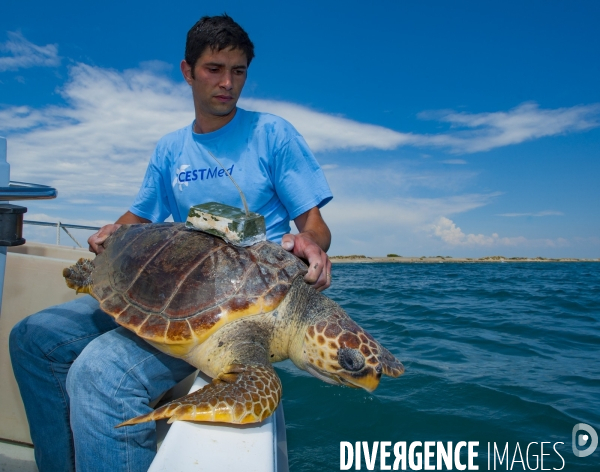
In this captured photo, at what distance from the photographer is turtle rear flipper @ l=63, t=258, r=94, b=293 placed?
2.27 meters

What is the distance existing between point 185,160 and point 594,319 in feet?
31.5

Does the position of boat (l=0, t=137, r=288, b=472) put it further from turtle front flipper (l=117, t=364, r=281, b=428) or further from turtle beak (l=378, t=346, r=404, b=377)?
turtle beak (l=378, t=346, r=404, b=377)

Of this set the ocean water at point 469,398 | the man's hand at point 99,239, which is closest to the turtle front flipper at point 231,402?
the man's hand at point 99,239

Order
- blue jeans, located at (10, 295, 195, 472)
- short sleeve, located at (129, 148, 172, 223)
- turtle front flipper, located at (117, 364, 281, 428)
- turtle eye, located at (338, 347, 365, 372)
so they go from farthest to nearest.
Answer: short sleeve, located at (129, 148, 172, 223), turtle eye, located at (338, 347, 365, 372), blue jeans, located at (10, 295, 195, 472), turtle front flipper, located at (117, 364, 281, 428)

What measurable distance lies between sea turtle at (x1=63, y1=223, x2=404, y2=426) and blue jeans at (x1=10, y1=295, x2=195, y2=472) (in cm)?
14

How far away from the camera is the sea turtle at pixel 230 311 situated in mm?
1780

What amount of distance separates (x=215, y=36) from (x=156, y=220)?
132cm

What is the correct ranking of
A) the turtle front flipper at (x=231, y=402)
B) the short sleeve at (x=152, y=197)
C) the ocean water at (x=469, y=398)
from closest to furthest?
the turtle front flipper at (x=231, y=402) → the short sleeve at (x=152, y=197) → the ocean water at (x=469, y=398)

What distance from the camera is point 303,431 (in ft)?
11.1

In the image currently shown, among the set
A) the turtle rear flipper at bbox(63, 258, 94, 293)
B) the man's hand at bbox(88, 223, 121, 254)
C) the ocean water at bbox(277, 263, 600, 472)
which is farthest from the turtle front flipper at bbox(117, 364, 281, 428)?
the ocean water at bbox(277, 263, 600, 472)

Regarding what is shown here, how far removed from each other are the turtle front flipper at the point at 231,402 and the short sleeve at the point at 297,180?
3.52ft

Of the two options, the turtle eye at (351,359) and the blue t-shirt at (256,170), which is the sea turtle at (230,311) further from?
the blue t-shirt at (256,170)

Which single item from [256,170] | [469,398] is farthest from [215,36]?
[469,398]

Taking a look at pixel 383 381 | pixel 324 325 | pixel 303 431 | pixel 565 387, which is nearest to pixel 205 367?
pixel 324 325
